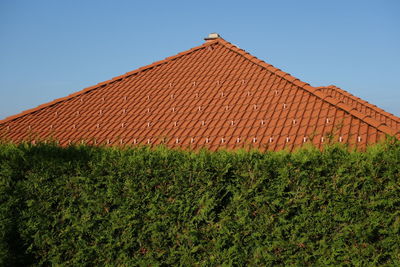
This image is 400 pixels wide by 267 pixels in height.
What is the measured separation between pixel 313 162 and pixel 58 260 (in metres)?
5.24

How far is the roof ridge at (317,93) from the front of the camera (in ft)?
27.1

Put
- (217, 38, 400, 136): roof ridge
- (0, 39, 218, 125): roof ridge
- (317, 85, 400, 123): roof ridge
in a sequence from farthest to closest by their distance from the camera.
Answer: (317, 85, 400, 123): roof ridge
(0, 39, 218, 125): roof ridge
(217, 38, 400, 136): roof ridge

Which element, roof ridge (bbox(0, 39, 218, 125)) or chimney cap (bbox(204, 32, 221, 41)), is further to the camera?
chimney cap (bbox(204, 32, 221, 41))

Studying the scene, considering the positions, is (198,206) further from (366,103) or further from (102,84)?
(366,103)

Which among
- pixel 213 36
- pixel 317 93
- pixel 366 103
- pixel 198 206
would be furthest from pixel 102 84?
pixel 366 103

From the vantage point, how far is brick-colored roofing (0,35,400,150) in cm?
900

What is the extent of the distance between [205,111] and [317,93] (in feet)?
11.2

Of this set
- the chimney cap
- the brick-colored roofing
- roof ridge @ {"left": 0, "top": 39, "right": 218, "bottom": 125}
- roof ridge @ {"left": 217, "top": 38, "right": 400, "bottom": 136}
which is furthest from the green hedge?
the chimney cap

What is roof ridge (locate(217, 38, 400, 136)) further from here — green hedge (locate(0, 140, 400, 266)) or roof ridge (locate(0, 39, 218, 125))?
green hedge (locate(0, 140, 400, 266))

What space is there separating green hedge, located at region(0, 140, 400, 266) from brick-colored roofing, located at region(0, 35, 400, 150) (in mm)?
Answer: 1088

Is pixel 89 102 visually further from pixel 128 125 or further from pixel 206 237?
pixel 206 237

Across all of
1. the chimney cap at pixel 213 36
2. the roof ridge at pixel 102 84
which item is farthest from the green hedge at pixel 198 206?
the chimney cap at pixel 213 36

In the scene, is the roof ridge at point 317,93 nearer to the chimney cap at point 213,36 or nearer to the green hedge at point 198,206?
the chimney cap at point 213,36

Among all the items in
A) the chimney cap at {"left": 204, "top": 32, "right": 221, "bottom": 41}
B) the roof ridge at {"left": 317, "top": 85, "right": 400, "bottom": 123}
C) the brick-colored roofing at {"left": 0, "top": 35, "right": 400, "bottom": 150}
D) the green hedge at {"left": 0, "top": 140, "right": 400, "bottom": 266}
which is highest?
the chimney cap at {"left": 204, "top": 32, "right": 221, "bottom": 41}
